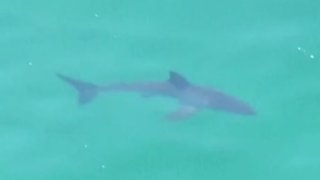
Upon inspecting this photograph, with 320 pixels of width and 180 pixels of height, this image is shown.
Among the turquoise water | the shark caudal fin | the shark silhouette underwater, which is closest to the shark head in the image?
the shark silhouette underwater

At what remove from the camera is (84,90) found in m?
7.93

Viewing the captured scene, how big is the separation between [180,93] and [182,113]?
0.74 ft

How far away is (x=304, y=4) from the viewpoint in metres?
9.11

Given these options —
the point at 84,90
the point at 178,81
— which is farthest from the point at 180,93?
the point at 84,90

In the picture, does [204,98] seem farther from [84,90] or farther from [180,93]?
[84,90]

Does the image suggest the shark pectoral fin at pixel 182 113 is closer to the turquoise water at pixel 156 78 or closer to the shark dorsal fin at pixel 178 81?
the turquoise water at pixel 156 78

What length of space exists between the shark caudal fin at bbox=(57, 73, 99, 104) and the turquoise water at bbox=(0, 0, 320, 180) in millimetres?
149

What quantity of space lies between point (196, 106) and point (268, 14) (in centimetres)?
170

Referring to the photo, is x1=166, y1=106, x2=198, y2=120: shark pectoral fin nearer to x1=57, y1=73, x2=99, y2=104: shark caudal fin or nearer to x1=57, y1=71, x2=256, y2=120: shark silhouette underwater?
x1=57, y1=71, x2=256, y2=120: shark silhouette underwater

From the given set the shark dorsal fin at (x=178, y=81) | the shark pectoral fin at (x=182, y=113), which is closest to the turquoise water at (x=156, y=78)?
the shark pectoral fin at (x=182, y=113)

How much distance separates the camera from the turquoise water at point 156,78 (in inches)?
306

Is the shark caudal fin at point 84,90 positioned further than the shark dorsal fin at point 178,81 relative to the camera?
Yes

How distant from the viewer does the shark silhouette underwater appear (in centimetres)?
782

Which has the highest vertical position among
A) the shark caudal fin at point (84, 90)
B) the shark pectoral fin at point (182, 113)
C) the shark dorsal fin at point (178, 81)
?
the shark dorsal fin at point (178, 81)
